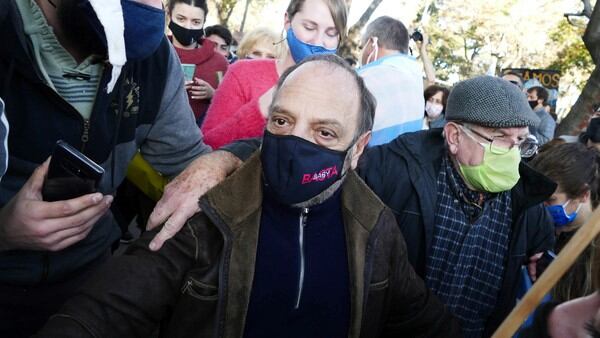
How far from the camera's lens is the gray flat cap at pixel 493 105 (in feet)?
8.02

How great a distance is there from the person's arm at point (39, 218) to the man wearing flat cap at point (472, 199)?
1.35 meters

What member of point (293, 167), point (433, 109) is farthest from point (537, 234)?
point (433, 109)

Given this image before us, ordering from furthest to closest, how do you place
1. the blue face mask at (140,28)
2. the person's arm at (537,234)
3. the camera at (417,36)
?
the camera at (417,36)
the person's arm at (537,234)
the blue face mask at (140,28)

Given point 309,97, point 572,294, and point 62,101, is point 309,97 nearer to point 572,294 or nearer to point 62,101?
point 62,101

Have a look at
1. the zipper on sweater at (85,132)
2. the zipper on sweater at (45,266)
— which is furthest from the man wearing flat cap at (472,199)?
the zipper on sweater at (45,266)

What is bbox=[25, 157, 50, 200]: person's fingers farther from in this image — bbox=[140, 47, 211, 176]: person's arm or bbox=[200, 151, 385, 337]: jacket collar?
bbox=[140, 47, 211, 176]: person's arm

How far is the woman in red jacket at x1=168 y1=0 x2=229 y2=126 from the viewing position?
13.1 ft

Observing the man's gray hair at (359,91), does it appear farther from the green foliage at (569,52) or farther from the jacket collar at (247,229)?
the green foliage at (569,52)

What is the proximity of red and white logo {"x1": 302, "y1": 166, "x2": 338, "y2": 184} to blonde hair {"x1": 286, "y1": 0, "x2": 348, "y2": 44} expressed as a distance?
3.92 feet

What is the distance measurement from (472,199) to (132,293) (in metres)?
1.66

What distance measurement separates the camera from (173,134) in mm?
2074

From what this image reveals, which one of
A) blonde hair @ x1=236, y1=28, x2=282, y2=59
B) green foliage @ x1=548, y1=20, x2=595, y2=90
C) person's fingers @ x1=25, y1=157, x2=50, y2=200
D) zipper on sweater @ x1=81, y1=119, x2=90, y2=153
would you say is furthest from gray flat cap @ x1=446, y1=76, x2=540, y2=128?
green foliage @ x1=548, y1=20, x2=595, y2=90

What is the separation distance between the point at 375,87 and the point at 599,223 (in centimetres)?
209

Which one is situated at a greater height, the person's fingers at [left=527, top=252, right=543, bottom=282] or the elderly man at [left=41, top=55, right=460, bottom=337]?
the elderly man at [left=41, top=55, right=460, bottom=337]
